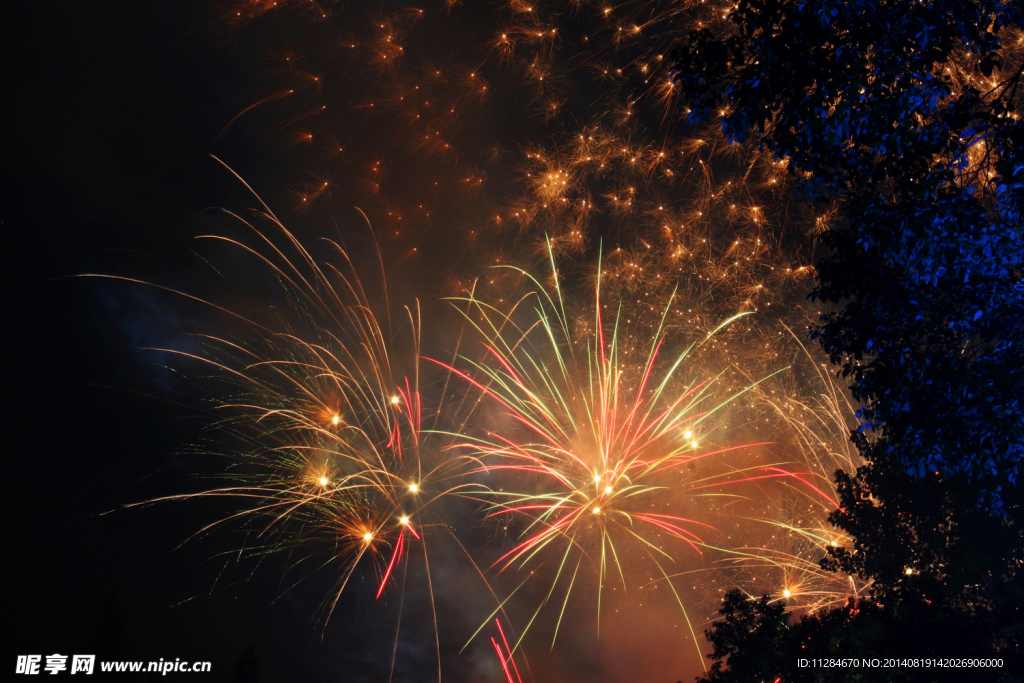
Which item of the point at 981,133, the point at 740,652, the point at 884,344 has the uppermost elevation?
the point at 981,133

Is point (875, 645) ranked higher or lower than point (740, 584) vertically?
lower

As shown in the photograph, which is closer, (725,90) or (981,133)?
(981,133)

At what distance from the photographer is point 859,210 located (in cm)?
621

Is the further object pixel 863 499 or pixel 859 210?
pixel 863 499

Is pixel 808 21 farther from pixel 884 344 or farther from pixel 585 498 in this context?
pixel 585 498

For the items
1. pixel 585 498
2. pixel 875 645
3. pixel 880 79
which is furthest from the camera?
pixel 585 498

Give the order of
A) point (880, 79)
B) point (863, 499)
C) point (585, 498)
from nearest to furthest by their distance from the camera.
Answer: point (880, 79) → point (863, 499) → point (585, 498)

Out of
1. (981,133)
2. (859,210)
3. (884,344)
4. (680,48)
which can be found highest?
(680,48)

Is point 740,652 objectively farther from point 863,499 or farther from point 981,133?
point 981,133

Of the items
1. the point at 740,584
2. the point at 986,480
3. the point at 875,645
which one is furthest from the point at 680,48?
the point at 740,584

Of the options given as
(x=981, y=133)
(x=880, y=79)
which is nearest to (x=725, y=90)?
(x=880, y=79)

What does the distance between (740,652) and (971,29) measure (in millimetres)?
10973

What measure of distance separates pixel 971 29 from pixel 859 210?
211 cm

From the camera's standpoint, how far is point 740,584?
20.7m
